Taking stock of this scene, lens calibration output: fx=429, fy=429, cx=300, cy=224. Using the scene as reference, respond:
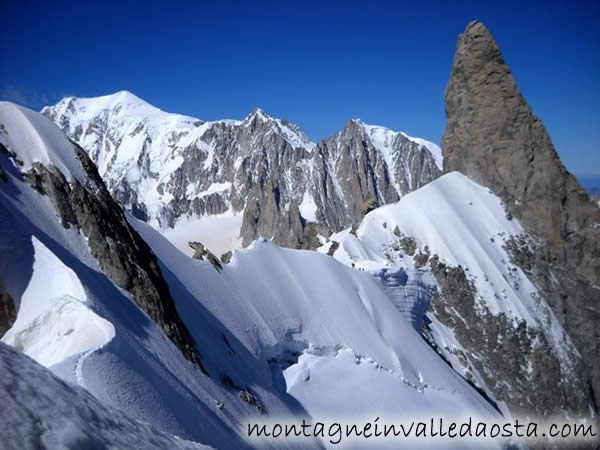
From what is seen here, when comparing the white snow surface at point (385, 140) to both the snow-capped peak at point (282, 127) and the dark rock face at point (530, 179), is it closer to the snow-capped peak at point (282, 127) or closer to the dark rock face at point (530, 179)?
the snow-capped peak at point (282, 127)

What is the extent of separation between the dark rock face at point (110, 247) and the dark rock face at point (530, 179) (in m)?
27.6

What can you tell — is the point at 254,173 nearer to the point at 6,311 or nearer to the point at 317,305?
the point at 317,305

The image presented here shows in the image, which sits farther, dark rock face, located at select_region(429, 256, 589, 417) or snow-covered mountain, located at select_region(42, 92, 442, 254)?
snow-covered mountain, located at select_region(42, 92, 442, 254)

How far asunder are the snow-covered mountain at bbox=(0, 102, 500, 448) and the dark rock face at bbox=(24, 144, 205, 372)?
3 cm

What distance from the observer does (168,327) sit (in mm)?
8758

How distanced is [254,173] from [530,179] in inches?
4416

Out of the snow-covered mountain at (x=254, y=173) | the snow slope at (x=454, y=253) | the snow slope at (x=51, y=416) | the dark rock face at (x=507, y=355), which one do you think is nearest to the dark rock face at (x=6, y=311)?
the snow slope at (x=51, y=416)

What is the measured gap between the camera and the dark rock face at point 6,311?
21.8 ft

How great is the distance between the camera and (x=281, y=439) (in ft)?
32.8

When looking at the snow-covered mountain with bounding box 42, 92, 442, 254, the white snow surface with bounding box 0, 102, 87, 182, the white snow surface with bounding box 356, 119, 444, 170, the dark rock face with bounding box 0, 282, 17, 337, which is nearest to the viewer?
the dark rock face with bounding box 0, 282, 17, 337

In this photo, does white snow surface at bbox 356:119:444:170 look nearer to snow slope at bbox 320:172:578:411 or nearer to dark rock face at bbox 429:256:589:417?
snow slope at bbox 320:172:578:411

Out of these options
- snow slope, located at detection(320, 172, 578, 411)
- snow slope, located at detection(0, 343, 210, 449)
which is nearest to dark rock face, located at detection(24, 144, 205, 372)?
snow slope, located at detection(0, 343, 210, 449)

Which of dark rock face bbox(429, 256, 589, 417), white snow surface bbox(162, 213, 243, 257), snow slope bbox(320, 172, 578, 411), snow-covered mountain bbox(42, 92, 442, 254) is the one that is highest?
snow-covered mountain bbox(42, 92, 442, 254)

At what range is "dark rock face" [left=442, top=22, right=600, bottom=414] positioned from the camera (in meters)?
29.4
